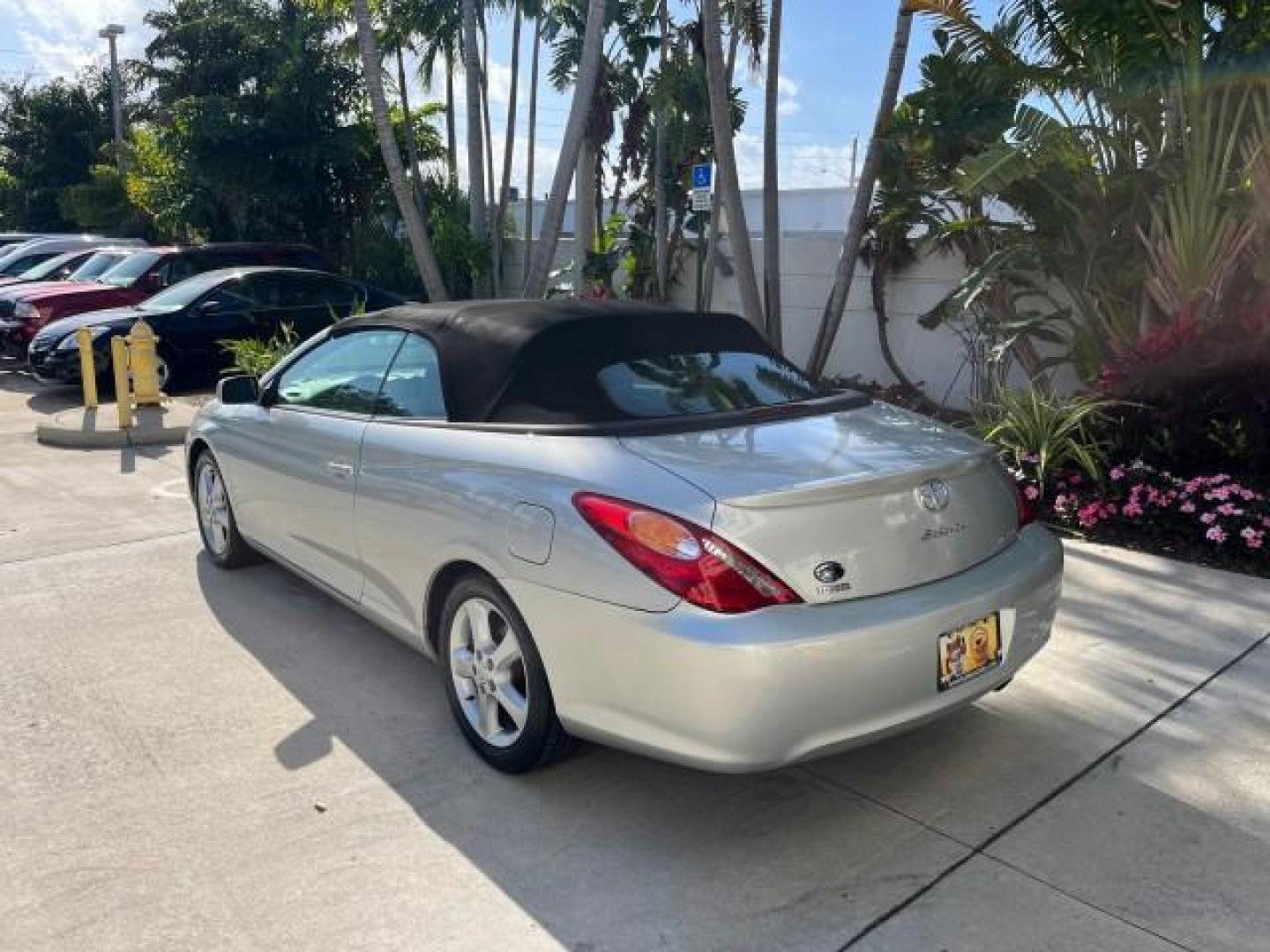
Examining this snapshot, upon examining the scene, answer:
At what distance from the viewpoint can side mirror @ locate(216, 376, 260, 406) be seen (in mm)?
4969

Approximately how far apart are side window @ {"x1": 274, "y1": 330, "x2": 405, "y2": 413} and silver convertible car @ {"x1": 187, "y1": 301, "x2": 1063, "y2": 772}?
1.2 inches

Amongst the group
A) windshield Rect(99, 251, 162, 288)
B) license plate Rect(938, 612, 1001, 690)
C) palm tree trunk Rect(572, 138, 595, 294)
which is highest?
palm tree trunk Rect(572, 138, 595, 294)

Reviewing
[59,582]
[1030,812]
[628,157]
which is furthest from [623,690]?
[628,157]

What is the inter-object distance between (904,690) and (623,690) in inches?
30.1

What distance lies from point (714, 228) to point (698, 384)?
26.1 feet

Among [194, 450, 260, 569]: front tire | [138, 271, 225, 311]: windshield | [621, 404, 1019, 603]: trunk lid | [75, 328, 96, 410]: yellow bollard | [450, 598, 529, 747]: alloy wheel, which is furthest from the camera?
[138, 271, 225, 311]: windshield

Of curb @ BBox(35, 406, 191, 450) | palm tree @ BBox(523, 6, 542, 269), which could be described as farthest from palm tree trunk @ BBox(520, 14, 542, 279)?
curb @ BBox(35, 406, 191, 450)

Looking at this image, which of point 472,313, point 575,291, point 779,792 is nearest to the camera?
point 779,792

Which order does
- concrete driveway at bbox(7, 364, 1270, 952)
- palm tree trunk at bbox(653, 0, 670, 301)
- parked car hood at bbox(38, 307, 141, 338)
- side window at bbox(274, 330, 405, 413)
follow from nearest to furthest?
concrete driveway at bbox(7, 364, 1270, 952) < side window at bbox(274, 330, 405, 413) < parked car hood at bbox(38, 307, 141, 338) < palm tree trunk at bbox(653, 0, 670, 301)

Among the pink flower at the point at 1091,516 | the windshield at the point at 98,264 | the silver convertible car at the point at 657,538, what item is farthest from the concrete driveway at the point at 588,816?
the windshield at the point at 98,264

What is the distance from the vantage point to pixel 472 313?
3914 millimetres

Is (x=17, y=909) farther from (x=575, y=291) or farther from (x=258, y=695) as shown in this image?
(x=575, y=291)

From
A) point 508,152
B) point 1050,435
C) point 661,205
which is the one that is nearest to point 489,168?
point 508,152

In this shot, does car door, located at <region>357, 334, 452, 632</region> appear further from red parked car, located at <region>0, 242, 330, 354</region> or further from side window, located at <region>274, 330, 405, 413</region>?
red parked car, located at <region>0, 242, 330, 354</region>
